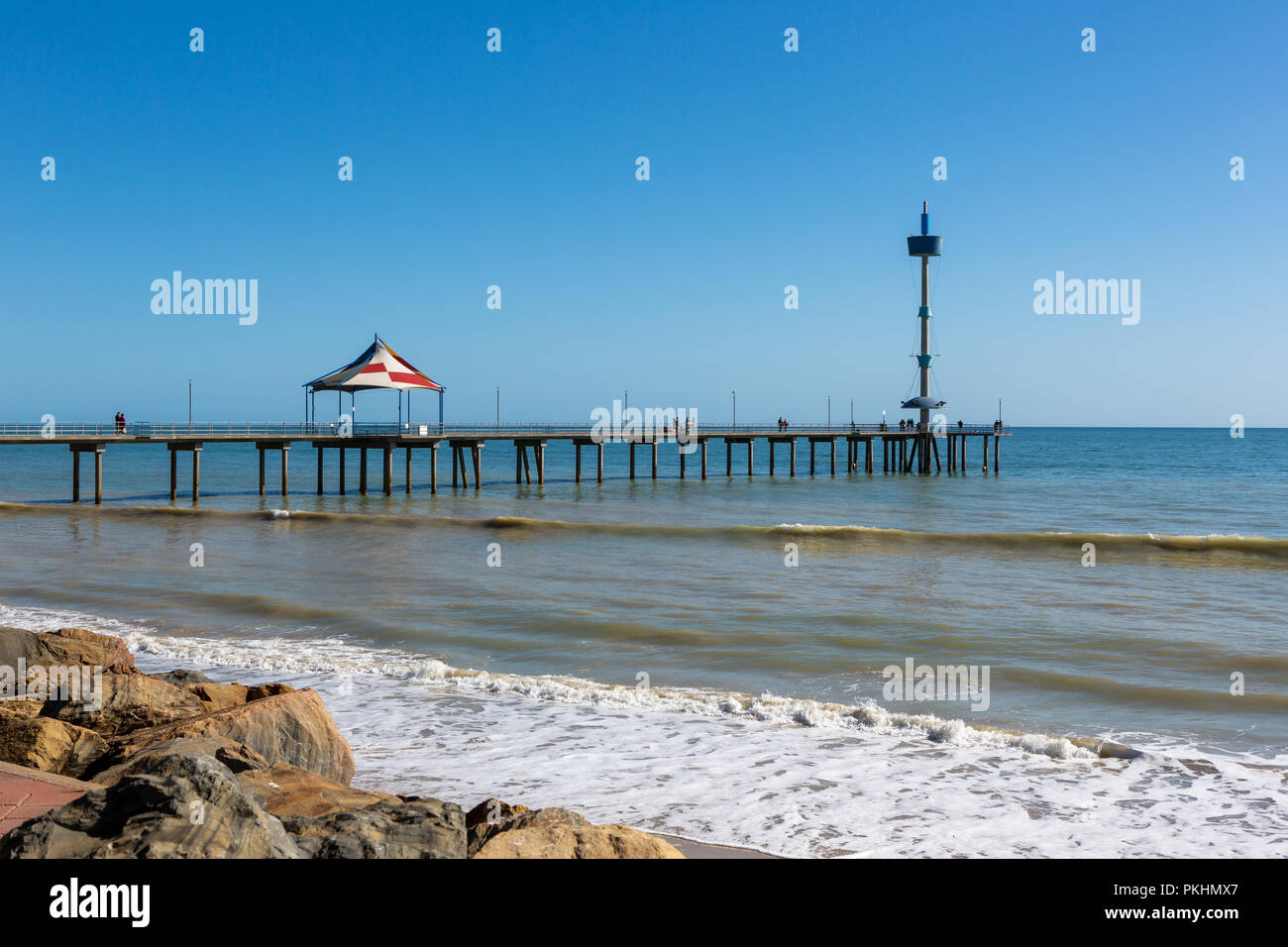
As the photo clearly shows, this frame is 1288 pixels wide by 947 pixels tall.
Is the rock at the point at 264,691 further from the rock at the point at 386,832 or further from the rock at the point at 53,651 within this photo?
the rock at the point at 386,832

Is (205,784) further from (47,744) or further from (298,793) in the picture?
(47,744)

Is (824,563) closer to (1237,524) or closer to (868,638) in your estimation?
(868,638)

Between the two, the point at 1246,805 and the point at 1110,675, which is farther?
the point at 1110,675

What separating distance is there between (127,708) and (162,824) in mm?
3692

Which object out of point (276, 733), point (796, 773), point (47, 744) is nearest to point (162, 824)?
point (276, 733)

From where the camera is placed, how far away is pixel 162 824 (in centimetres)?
373

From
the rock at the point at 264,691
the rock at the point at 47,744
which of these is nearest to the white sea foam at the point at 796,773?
the rock at the point at 264,691

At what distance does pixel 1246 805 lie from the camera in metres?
6.62

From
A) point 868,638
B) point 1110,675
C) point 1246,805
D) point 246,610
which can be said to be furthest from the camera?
point 246,610
